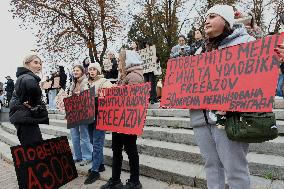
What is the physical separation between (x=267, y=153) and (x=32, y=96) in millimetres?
3191

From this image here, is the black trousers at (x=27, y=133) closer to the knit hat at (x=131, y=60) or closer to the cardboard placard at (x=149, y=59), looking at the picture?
the knit hat at (x=131, y=60)

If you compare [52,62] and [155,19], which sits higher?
[155,19]

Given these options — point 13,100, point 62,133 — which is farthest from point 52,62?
point 13,100

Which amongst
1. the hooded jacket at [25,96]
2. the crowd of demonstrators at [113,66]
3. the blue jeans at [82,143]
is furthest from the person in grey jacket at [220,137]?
the crowd of demonstrators at [113,66]

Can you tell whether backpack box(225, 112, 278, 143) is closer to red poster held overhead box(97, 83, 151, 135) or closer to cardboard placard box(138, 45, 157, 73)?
red poster held overhead box(97, 83, 151, 135)

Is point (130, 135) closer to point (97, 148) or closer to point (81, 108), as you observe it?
point (97, 148)

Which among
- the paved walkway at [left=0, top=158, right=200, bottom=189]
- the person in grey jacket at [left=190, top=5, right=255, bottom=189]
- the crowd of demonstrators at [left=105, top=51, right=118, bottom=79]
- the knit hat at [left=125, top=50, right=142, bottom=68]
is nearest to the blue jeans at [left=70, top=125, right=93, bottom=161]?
the paved walkway at [left=0, top=158, right=200, bottom=189]

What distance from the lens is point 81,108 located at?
18.1ft

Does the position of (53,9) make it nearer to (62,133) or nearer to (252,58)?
(62,133)

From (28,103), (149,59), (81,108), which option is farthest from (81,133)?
(149,59)

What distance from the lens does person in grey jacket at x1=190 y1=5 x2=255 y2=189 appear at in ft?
9.06

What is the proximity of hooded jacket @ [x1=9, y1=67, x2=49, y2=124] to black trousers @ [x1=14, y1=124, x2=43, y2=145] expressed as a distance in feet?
0.38

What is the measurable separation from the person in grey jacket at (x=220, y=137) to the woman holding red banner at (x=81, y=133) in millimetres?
3068

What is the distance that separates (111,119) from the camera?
4750 millimetres
